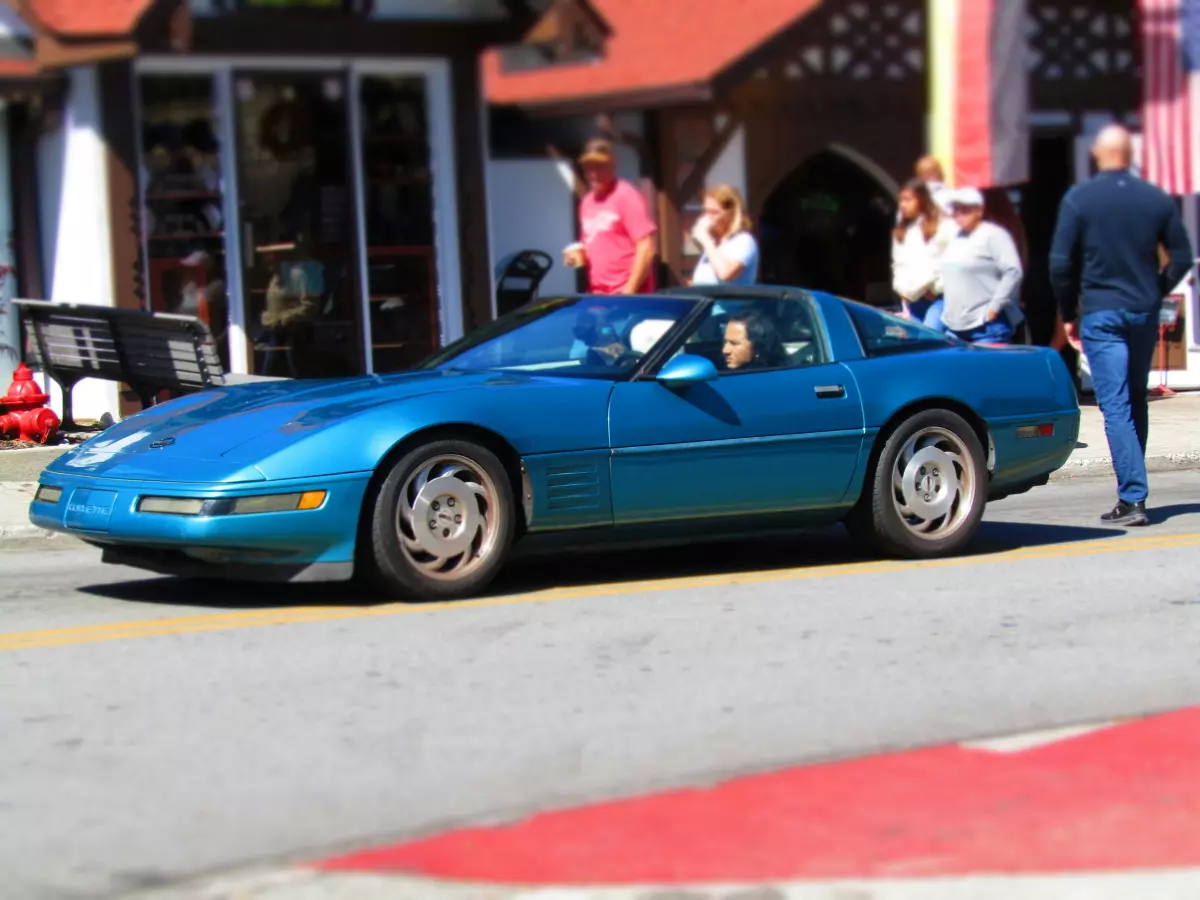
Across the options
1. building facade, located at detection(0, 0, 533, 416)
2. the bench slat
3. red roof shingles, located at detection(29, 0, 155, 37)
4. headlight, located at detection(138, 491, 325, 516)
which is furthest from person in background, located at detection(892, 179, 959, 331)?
headlight, located at detection(138, 491, 325, 516)

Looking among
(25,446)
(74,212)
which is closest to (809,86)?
(74,212)

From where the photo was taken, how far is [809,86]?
56.0ft

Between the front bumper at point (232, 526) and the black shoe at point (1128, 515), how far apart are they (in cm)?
444

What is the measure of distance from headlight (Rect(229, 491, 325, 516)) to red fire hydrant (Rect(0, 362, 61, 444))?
6087mm

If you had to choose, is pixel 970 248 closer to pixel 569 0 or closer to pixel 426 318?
pixel 569 0

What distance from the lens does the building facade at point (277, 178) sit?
1476 centimetres

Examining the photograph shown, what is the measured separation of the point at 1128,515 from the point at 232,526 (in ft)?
16.2

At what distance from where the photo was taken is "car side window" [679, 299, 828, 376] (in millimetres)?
8359

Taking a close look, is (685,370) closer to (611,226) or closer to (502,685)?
(502,685)

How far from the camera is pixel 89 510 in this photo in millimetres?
7395

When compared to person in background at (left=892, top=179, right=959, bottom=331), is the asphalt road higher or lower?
lower

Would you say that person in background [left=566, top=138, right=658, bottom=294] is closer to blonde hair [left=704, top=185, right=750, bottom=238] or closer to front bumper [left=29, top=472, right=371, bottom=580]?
blonde hair [left=704, top=185, right=750, bottom=238]

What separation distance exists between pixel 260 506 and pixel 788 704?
7.18 feet

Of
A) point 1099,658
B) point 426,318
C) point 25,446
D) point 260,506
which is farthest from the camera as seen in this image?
point 426,318
